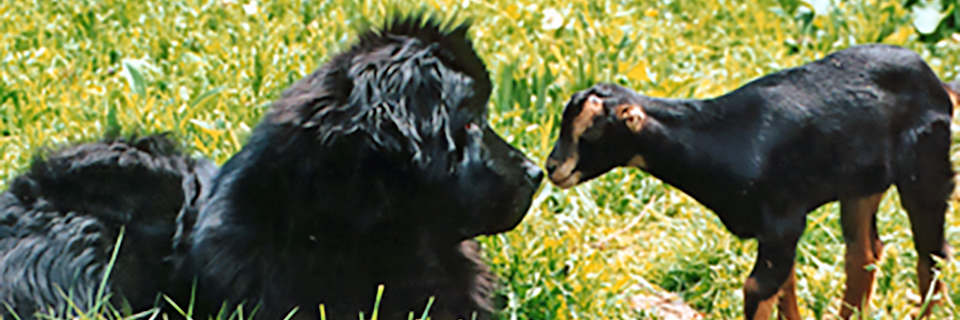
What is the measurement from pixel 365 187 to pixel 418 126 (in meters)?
0.22

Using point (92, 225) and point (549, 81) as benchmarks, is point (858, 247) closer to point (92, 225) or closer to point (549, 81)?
point (549, 81)

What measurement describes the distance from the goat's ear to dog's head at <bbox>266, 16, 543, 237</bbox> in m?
0.27

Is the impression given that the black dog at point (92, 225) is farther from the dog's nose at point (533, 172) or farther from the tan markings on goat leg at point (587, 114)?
the tan markings on goat leg at point (587, 114)

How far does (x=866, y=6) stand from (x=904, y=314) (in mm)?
2866

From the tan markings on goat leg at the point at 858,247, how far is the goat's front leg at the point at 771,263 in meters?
0.42

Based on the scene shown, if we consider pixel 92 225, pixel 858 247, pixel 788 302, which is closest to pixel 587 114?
pixel 788 302

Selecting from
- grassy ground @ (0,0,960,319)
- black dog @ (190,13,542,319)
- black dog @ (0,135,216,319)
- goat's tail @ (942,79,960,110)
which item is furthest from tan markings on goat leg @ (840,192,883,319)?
black dog @ (0,135,216,319)

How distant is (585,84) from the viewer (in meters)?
4.62

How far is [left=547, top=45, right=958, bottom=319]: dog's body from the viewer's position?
2.73 m

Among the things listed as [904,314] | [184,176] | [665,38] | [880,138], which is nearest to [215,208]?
[184,176]

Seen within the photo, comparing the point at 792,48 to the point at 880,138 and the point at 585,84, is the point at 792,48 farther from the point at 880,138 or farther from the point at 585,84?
the point at 880,138

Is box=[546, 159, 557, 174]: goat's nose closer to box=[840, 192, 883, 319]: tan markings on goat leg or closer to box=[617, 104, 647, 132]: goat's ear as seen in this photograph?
box=[617, 104, 647, 132]: goat's ear

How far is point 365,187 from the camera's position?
8.61ft

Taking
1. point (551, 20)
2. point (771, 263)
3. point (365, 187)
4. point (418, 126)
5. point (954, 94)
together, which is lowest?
point (551, 20)
